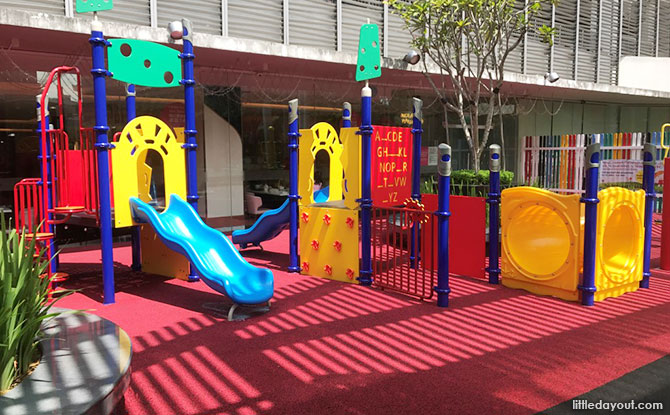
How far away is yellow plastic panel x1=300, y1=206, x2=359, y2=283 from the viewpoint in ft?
23.9

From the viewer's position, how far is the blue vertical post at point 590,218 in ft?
19.4

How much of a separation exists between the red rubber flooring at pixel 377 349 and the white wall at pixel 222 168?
5.12 metres

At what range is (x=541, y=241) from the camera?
6.68 meters

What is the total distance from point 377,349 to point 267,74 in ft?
29.1

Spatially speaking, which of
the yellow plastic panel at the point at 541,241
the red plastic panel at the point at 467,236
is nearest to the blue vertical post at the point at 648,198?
the yellow plastic panel at the point at 541,241

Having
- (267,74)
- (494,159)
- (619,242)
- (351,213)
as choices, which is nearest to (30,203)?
(351,213)

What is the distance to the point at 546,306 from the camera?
242 inches

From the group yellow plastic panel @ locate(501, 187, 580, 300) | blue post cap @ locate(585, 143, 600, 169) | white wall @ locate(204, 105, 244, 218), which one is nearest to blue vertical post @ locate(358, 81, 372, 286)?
yellow plastic panel @ locate(501, 187, 580, 300)

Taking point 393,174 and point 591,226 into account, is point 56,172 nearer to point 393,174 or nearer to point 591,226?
point 393,174

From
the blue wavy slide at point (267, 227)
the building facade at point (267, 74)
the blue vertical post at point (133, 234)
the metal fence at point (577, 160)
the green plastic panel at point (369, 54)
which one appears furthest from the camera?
the metal fence at point (577, 160)

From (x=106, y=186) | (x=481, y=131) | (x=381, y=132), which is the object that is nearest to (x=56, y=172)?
(x=106, y=186)

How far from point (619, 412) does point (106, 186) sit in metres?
5.58

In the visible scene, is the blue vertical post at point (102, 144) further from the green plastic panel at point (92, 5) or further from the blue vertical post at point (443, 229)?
the blue vertical post at point (443, 229)

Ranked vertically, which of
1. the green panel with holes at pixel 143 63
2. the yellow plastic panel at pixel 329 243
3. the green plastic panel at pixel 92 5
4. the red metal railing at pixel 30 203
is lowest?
the yellow plastic panel at pixel 329 243
